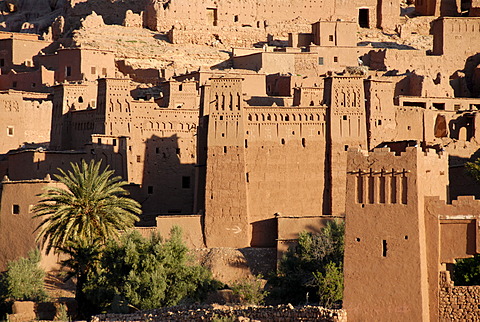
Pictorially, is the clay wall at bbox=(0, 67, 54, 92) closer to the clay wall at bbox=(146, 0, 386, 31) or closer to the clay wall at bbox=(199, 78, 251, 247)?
the clay wall at bbox=(146, 0, 386, 31)

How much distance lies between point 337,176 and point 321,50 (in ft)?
54.3

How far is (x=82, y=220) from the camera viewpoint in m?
39.9

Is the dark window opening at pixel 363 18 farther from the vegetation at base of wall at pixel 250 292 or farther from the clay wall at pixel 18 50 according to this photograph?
the vegetation at base of wall at pixel 250 292

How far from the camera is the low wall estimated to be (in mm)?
27734

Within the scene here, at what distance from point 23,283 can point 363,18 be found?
38231 mm

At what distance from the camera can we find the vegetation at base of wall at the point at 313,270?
116ft

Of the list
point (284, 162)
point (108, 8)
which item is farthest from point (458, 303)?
point (108, 8)

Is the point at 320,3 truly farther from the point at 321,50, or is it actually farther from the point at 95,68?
the point at 95,68

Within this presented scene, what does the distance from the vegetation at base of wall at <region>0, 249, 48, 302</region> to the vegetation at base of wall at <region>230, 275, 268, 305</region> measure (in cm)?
593

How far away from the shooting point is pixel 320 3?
236 feet

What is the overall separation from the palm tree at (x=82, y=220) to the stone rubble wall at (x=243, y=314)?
8449 millimetres

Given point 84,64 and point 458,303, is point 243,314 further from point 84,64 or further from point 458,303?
point 84,64

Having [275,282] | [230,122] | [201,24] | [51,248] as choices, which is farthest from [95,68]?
[275,282]

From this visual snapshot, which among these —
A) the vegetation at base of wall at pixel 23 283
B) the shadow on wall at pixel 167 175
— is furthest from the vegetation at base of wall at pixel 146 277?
the shadow on wall at pixel 167 175
